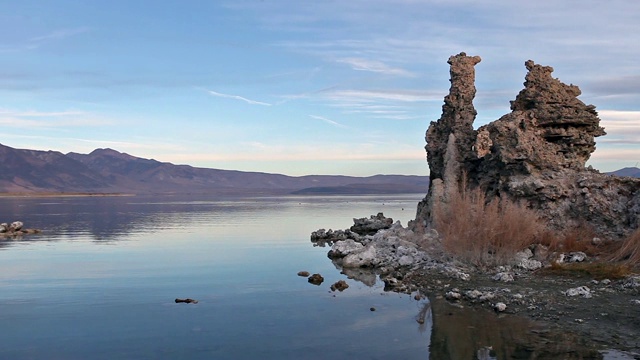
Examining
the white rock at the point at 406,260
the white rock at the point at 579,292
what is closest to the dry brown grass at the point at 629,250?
the white rock at the point at 579,292

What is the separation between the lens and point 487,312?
55.6 feet

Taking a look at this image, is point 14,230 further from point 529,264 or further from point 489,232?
point 529,264

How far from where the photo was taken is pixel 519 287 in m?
19.5

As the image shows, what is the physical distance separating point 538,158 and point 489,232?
5.72 m

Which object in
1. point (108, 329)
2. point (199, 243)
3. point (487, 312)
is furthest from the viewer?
point (199, 243)

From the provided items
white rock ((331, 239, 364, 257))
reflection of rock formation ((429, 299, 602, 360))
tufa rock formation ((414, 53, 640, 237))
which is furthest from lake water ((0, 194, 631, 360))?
tufa rock formation ((414, 53, 640, 237))

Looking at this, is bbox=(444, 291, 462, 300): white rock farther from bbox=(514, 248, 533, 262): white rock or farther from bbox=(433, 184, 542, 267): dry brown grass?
bbox=(514, 248, 533, 262): white rock

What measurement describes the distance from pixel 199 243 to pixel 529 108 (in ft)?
64.9

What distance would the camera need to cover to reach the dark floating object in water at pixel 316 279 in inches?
915

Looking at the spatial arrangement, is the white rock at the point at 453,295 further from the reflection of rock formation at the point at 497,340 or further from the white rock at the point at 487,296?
the reflection of rock formation at the point at 497,340

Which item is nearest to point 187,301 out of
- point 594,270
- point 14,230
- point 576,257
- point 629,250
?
point 594,270

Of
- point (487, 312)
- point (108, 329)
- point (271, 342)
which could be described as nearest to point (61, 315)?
point (108, 329)

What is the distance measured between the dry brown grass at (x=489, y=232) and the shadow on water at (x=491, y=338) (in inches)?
237

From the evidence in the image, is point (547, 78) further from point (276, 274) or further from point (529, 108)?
point (276, 274)
